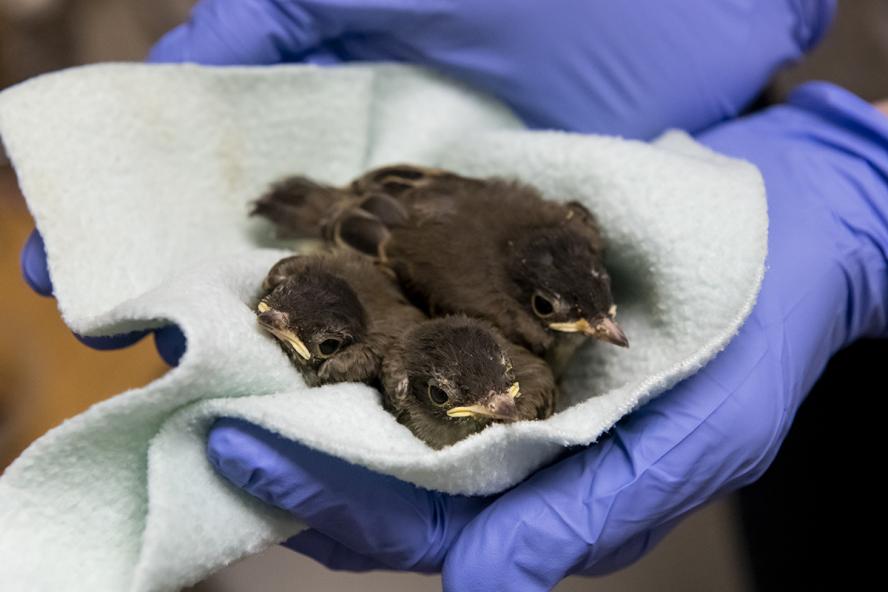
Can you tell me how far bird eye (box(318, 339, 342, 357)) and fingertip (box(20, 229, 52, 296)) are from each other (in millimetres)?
501

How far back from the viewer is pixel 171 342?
44.3 inches

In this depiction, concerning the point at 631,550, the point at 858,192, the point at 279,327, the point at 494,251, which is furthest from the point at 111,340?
the point at 858,192

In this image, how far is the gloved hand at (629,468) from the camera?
938 millimetres

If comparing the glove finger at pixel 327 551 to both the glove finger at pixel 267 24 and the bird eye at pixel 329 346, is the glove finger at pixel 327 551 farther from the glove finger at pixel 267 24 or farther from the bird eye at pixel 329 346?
the glove finger at pixel 267 24

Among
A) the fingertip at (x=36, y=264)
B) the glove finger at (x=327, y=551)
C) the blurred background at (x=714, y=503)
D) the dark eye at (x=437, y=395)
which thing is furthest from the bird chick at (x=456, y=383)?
the blurred background at (x=714, y=503)

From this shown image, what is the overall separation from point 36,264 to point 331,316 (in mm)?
554

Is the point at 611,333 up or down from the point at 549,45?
down

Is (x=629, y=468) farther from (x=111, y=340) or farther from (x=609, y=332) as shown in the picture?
(x=111, y=340)

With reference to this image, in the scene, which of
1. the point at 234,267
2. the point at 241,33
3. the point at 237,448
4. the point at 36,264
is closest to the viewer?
the point at 237,448

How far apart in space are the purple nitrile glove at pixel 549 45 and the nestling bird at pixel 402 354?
0.59m

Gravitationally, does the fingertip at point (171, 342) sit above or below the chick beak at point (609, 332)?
below

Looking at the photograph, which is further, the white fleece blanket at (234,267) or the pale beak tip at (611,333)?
the pale beak tip at (611,333)

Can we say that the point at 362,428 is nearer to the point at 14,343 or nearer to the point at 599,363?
the point at 599,363

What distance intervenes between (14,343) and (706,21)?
1.68m
